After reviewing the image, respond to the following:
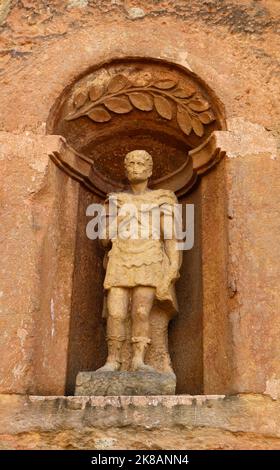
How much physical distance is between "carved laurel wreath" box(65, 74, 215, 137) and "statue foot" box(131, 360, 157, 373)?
1.73 m

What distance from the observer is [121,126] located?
5.31 m

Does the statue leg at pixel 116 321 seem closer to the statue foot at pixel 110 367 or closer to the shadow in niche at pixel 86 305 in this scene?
the statue foot at pixel 110 367

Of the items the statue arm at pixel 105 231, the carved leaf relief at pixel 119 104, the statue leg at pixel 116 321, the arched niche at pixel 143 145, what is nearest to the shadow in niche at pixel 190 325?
the arched niche at pixel 143 145

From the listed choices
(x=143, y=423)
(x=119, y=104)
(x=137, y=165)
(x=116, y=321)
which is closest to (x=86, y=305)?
(x=116, y=321)

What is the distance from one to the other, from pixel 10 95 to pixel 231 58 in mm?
1568

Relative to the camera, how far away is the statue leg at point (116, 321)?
178 inches

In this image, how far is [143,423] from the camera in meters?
3.81

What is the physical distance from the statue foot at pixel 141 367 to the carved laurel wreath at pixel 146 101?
173cm

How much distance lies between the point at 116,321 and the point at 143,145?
1573 mm

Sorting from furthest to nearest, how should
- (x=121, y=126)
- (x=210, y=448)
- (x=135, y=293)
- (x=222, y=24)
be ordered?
(x=121, y=126) → (x=222, y=24) → (x=135, y=293) → (x=210, y=448)

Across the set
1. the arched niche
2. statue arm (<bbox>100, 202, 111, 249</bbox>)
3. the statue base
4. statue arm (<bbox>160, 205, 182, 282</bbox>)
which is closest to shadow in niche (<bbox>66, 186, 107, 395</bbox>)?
the arched niche
